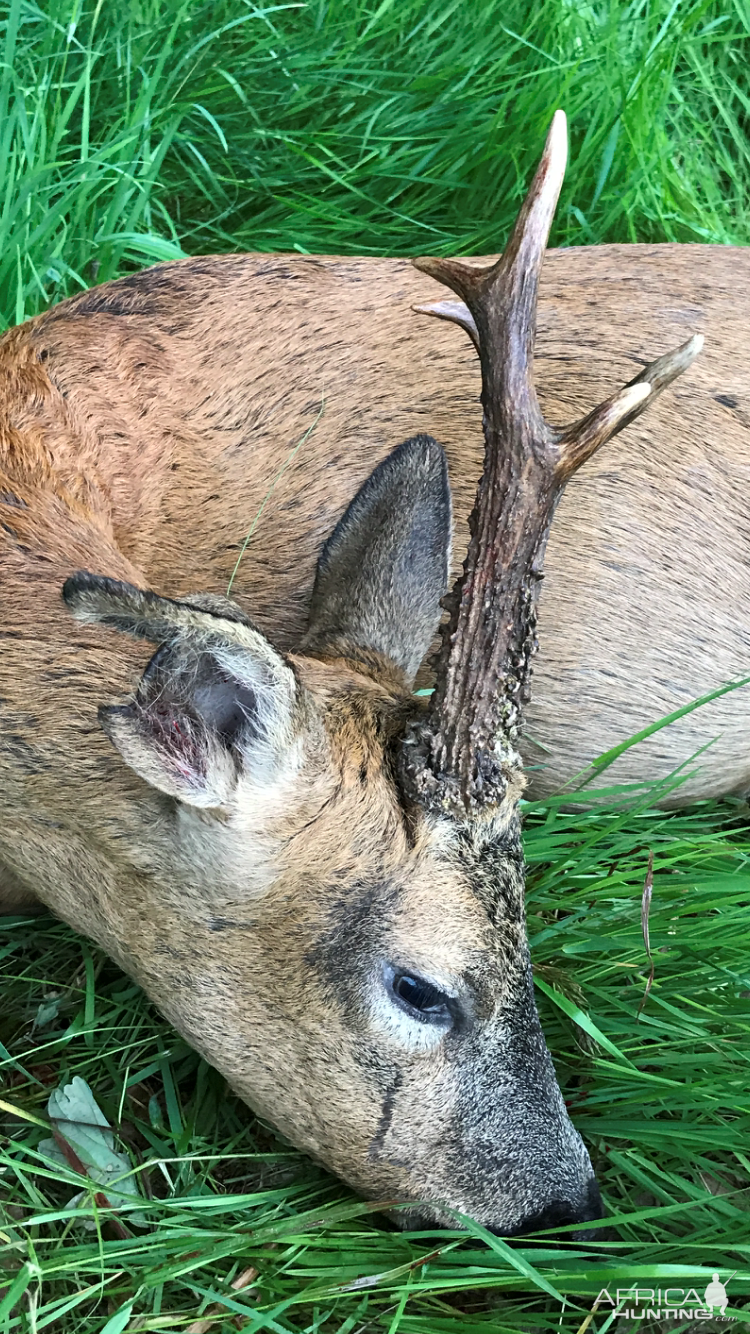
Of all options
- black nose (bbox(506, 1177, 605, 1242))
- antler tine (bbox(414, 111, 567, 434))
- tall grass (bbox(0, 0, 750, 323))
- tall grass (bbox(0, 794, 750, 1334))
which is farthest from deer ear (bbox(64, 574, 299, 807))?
tall grass (bbox(0, 0, 750, 323))

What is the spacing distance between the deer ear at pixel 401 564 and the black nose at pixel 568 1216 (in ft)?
3.81

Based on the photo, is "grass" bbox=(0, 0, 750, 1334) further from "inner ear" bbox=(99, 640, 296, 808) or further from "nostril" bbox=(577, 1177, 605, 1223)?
"inner ear" bbox=(99, 640, 296, 808)

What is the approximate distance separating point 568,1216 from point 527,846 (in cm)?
95

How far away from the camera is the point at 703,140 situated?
5855 millimetres

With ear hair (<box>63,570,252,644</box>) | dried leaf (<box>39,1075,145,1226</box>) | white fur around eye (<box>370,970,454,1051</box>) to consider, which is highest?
ear hair (<box>63,570,252,644</box>)

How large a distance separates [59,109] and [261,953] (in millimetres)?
3409

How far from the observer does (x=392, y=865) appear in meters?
2.67

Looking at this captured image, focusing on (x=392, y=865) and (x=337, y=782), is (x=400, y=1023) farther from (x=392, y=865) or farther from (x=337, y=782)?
(x=337, y=782)

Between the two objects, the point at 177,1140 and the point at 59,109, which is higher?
the point at 59,109

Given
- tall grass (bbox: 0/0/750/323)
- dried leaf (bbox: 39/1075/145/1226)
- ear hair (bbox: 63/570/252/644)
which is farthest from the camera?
tall grass (bbox: 0/0/750/323)

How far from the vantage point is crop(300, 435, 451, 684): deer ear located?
316 centimetres

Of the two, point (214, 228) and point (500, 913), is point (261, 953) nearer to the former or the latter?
point (500, 913)

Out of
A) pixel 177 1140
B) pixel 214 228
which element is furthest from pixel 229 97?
pixel 177 1140

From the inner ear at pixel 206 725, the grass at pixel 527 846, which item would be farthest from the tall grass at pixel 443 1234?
the inner ear at pixel 206 725
